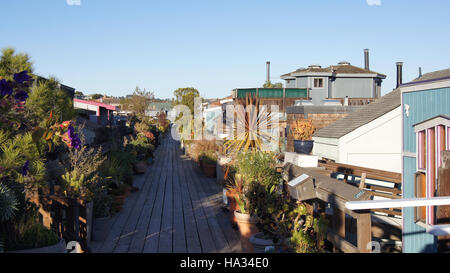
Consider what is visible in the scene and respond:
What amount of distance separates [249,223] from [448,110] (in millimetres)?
3055

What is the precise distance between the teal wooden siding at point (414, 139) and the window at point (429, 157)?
0.51 ft

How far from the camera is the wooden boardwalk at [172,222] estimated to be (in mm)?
5977

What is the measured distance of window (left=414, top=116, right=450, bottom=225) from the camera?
16.1 feet

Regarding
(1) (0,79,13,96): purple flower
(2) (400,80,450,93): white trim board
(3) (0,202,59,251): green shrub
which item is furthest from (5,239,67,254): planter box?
(2) (400,80,450,93): white trim board

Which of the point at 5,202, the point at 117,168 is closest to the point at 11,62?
the point at 5,202

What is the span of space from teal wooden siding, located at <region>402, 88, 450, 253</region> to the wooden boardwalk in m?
2.41

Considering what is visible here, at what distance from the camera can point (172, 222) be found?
24.4 ft

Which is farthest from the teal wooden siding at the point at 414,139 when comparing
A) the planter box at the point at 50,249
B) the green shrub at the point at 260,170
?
the planter box at the point at 50,249

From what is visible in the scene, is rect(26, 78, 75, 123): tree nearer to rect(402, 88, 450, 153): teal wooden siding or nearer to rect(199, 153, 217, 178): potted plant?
rect(402, 88, 450, 153): teal wooden siding

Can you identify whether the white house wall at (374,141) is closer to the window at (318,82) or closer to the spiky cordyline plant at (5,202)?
the spiky cordyline plant at (5,202)

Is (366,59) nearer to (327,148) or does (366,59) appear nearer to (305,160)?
(327,148)

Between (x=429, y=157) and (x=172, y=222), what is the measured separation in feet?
14.8

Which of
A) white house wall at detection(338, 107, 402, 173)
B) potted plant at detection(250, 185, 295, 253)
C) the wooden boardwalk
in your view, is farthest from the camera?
white house wall at detection(338, 107, 402, 173)
